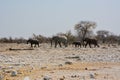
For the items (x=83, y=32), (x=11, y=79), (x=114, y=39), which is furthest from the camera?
(x=83, y=32)

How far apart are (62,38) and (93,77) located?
116 feet

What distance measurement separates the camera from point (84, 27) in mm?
83188

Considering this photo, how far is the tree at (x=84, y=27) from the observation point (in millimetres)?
81750

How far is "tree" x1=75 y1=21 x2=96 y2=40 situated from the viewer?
81.8 metres

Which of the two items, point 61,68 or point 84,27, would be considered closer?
point 61,68

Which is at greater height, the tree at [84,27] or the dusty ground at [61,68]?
the tree at [84,27]

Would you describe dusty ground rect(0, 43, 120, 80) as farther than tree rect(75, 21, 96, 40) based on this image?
No

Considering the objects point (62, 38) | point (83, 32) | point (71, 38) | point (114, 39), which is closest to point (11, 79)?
point (62, 38)

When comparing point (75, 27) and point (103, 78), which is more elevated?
point (75, 27)

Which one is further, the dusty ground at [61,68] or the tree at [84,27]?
the tree at [84,27]

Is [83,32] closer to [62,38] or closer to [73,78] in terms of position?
[62,38]

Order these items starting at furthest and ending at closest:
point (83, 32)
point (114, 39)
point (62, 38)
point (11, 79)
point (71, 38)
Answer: point (83, 32) → point (114, 39) → point (71, 38) → point (62, 38) → point (11, 79)

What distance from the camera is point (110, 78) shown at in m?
11.5

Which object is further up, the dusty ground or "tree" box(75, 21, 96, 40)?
"tree" box(75, 21, 96, 40)
